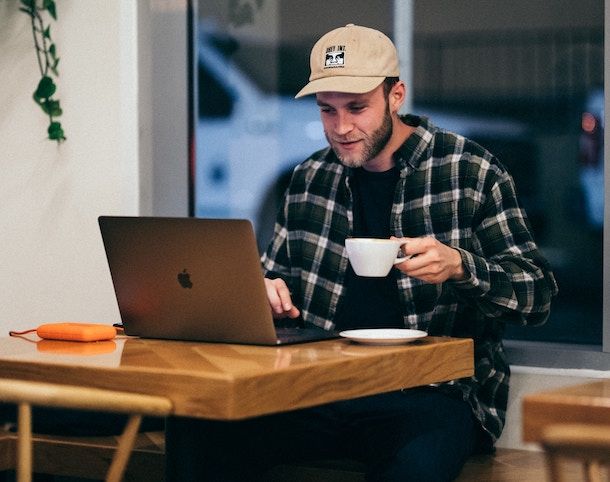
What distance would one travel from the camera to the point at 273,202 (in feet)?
10.9

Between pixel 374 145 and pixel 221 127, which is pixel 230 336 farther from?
pixel 221 127

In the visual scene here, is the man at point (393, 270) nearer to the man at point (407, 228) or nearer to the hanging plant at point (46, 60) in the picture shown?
the man at point (407, 228)

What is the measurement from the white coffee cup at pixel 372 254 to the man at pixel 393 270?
0.18 m

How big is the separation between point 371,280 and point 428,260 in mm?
545

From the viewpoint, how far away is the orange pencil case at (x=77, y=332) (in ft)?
6.88

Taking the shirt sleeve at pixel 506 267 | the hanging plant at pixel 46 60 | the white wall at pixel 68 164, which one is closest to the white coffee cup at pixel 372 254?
the shirt sleeve at pixel 506 267

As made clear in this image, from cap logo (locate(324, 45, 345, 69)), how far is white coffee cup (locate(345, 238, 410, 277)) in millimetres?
689

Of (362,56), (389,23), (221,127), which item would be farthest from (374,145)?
(221,127)

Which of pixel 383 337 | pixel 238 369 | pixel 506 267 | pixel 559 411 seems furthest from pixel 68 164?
pixel 559 411

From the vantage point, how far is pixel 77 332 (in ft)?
6.89

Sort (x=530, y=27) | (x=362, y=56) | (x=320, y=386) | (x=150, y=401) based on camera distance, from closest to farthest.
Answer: (x=150, y=401)
(x=320, y=386)
(x=362, y=56)
(x=530, y=27)

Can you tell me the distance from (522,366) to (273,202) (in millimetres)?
953

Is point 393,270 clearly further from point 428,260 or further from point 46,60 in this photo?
point 46,60

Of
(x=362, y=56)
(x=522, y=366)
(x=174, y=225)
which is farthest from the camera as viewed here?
(x=522, y=366)
